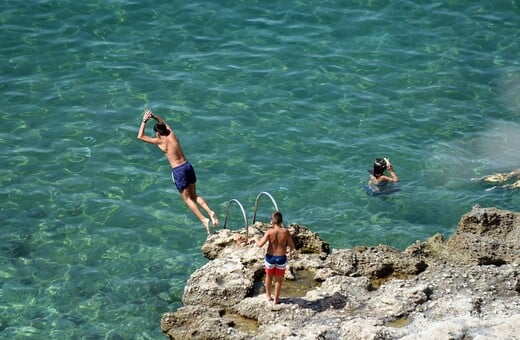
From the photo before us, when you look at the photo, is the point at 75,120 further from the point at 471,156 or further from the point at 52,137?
the point at 471,156

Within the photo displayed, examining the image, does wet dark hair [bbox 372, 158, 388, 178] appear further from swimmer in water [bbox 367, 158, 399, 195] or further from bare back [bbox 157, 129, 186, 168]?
bare back [bbox 157, 129, 186, 168]

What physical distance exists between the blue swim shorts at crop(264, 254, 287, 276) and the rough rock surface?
0.60m

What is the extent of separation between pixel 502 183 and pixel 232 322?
9165 millimetres

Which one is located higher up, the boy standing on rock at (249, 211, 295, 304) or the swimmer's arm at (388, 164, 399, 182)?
the boy standing on rock at (249, 211, 295, 304)

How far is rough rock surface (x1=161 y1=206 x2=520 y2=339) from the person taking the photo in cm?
1308

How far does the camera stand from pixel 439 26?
2627 centimetres

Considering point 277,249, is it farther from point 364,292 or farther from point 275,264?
point 364,292

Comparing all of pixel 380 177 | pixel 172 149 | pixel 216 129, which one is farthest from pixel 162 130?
pixel 380 177

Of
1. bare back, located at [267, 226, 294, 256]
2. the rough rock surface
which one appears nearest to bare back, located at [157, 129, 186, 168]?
the rough rock surface

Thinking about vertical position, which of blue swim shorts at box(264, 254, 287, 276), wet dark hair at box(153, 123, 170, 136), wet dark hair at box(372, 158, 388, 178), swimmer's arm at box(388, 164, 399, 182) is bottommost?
swimmer's arm at box(388, 164, 399, 182)

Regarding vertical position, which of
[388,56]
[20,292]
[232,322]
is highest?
[388,56]

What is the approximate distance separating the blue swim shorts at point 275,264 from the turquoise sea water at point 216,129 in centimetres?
351

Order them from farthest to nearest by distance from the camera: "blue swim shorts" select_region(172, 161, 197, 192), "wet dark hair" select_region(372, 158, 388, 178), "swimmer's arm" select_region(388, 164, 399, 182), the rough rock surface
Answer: "swimmer's arm" select_region(388, 164, 399, 182)
"wet dark hair" select_region(372, 158, 388, 178)
"blue swim shorts" select_region(172, 161, 197, 192)
the rough rock surface

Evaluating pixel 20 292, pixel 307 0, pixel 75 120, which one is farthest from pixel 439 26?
pixel 20 292
